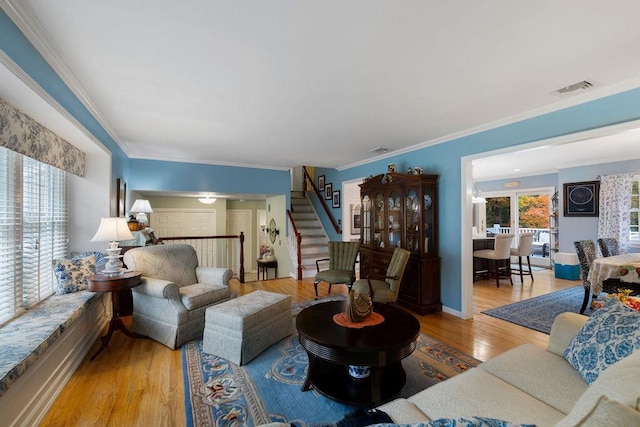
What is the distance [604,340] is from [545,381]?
0.37 meters

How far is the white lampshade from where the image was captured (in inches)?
111

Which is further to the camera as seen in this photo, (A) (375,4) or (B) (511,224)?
(B) (511,224)

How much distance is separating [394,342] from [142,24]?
2.45 meters

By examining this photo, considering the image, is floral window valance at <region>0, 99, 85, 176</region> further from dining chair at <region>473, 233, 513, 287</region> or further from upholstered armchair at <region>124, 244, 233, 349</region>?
dining chair at <region>473, 233, 513, 287</region>

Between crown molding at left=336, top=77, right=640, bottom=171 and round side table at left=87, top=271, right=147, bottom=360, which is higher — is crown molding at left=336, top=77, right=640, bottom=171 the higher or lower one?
the higher one

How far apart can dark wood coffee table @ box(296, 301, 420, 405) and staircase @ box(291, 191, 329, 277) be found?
12.4 ft

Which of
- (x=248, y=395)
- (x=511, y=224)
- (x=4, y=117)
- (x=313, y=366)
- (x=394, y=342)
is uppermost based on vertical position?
(x=4, y=117)

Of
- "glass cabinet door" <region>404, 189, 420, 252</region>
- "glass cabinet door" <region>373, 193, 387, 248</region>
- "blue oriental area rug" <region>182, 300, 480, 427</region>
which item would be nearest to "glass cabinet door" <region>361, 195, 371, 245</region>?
"glass cabinet door" <region>373, 193, 387, 248</region>

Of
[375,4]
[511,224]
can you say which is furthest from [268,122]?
[511,224]

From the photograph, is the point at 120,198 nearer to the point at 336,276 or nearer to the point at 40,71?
the point at 40,71

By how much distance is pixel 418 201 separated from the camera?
4000mm

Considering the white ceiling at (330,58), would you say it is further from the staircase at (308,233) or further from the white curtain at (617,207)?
the white curtain at (617,207)

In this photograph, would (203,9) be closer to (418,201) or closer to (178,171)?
(418,201)

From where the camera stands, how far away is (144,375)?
238 cm
